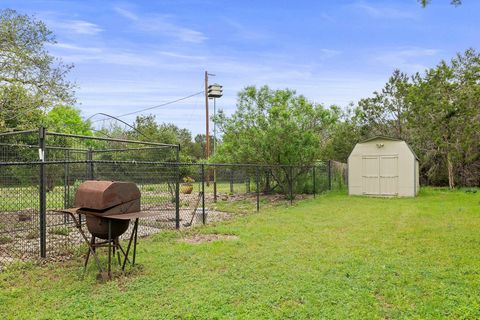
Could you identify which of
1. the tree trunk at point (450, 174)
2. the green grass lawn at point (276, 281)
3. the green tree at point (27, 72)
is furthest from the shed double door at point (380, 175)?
the green tree at point (27, 72)

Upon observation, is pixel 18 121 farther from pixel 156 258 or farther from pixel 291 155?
pixel 291 155

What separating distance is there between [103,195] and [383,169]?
1208 cm

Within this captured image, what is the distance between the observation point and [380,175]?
1373 cm

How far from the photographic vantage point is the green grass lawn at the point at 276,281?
311 cm

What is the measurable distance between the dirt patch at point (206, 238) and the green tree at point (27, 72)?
607 cm

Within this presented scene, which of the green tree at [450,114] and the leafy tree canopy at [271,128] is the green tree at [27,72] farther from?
the green tree at [450,114]

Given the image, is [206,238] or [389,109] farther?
[389,109]

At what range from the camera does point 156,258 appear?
15.7ft

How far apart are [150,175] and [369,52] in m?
9.25

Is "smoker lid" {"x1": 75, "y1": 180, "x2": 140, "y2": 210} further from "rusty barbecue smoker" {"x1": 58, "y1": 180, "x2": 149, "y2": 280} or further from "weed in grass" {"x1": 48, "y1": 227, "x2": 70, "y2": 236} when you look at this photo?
"weed in grass" {"x1": 48, "y1": 227, "x2": 70, "y2": 236}

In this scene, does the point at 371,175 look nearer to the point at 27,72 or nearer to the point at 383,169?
the point at 383,169

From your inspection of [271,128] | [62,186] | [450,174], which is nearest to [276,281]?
[62,186]

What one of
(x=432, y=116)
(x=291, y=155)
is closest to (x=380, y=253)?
(x=291, y=155)

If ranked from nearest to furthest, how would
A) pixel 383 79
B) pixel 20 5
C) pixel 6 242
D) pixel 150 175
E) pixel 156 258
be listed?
pixel 156 258, pixel 6 242, pixel 150 175, pixel 20 5, pixel 383 79
